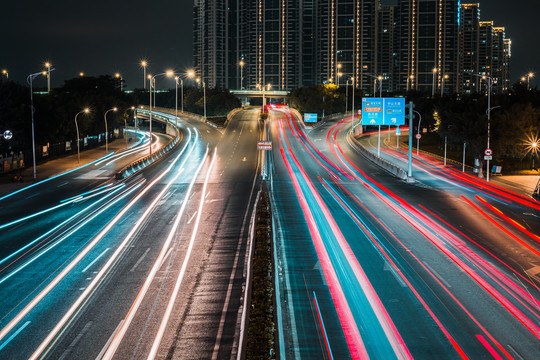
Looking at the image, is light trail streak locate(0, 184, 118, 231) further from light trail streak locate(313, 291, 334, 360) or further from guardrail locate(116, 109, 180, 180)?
light trail streak locate(313, 291, 334, 360)

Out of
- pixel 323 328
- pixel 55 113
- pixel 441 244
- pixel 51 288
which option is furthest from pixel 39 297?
pixel 55 113

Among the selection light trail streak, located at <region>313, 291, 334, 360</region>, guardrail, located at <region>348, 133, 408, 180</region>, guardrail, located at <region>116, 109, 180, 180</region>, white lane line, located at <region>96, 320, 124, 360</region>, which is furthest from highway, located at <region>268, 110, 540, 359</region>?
guardrail, located at <region>116, 109, 180, 180</region>

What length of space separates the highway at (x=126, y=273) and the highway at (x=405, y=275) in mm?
2344

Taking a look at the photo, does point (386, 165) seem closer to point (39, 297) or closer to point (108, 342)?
point (39, 297)

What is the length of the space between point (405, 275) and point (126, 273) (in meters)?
11.2

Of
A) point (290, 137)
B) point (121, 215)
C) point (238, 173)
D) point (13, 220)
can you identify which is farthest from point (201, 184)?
point (290, 137)

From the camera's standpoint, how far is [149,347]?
49.5 feet

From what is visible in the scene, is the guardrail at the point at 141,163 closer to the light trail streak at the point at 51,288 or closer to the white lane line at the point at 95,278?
the white lane line at the point at 95,278

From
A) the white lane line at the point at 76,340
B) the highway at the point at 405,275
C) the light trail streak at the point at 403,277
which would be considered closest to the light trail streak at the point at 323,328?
the highway at the point at 405,275

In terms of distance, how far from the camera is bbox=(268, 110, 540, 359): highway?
1562 centimetres

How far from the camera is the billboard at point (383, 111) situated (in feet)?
204

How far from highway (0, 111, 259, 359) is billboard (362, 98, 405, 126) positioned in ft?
75.6

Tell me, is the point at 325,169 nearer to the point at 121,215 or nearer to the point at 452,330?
the point at 121,215

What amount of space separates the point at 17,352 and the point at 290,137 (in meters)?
80.8
